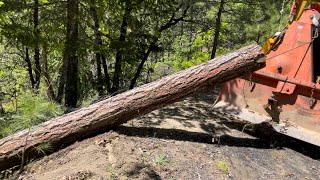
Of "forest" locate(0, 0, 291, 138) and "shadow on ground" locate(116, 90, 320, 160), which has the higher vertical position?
"forest" locate(0, 0, 291, 138)

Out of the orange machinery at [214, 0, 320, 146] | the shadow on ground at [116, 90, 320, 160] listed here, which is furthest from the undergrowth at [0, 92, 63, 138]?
the orange machinery at [214, 0, 320, 146]

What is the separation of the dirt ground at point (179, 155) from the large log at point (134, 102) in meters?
0.19

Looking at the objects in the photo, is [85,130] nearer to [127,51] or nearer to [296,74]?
Result: [296,74]

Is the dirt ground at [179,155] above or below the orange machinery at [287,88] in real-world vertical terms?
below

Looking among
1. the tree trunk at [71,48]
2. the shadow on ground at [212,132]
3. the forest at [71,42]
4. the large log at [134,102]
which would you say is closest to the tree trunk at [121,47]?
the forest at [71,42]

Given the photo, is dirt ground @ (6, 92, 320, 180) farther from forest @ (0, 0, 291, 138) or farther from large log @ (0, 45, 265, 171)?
forest @ (0, 0, 291, 138)

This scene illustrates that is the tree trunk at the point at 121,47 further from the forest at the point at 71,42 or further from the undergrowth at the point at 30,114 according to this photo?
the undergrowth at the point at 30,114

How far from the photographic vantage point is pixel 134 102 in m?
4.84

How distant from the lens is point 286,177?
4.38m

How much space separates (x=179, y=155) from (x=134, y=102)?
0.96 metres

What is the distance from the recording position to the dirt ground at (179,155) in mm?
4000

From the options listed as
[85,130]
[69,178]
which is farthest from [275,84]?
[69,178]

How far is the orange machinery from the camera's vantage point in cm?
511

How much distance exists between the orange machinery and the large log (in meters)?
0.60
